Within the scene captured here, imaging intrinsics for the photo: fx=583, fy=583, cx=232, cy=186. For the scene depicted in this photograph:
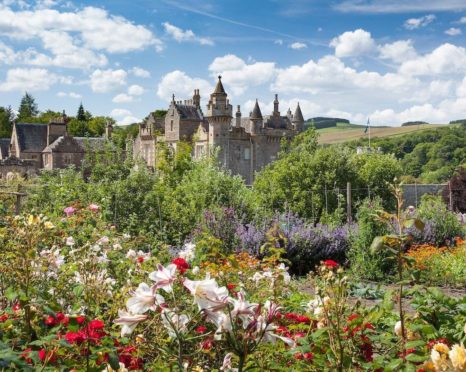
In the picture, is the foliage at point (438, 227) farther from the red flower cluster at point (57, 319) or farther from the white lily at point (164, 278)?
the white lily at point (164, 278)

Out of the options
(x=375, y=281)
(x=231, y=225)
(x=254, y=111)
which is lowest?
(x=375, y=281)

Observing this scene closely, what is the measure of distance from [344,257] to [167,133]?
127ft

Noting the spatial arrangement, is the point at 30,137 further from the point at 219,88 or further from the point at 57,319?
the point at 57,319

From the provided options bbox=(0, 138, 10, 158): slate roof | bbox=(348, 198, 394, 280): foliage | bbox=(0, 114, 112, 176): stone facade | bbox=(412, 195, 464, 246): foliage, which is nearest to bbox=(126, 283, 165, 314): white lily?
bbox=(348, 198, 394, 280): foliage

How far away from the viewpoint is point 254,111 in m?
49.6

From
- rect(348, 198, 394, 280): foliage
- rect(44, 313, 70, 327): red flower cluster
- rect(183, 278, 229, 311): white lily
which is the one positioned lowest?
rect(348, 198, 394, 280): foliage

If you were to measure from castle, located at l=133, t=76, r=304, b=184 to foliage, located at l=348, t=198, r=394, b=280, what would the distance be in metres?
33.1

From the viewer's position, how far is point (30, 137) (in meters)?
60.3

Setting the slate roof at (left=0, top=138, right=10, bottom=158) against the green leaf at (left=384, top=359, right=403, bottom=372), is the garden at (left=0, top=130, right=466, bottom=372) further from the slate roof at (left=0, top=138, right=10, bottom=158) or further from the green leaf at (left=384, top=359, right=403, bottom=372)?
the slate roof at (left=0, top=138, right=10, bottom=158)

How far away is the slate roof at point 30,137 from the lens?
59.6 m

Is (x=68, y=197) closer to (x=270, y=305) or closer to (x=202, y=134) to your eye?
(x=270, y=305)

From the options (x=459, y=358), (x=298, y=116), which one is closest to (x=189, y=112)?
(x=298, y=116)

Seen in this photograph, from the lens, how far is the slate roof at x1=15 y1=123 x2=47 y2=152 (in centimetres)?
5963

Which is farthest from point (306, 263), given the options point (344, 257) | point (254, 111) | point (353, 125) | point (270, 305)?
point (353, 125)
